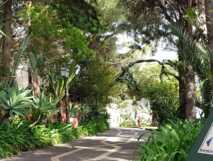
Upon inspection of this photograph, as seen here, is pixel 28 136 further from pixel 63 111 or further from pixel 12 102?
pixel 63 111

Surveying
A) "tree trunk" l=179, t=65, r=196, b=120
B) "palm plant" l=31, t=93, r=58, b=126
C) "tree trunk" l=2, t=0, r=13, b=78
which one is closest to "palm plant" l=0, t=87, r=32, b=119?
"tree trunk" l=2, t=0, r=13, b=78

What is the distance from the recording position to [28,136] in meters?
17.3

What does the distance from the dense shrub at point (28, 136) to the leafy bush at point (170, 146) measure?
6335mm

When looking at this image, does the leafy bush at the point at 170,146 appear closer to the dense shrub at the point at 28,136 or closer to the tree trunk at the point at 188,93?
the dense shrub at the point at 28,136

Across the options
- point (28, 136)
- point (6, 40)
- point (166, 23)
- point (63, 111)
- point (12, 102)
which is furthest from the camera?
point (63, 111)

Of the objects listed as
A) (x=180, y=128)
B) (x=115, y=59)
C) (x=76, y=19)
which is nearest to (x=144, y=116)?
(x=115, y=59)

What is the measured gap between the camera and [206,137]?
5.43 metres

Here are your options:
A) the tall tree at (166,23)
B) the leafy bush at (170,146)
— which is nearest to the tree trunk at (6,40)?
the tall tree at (166,23)

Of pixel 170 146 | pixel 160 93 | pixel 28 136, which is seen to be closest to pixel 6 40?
pixel 28 136

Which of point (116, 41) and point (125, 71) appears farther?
point (116, 41)

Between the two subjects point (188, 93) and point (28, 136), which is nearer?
point (28, 136)

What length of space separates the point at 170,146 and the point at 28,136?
9.51 metres

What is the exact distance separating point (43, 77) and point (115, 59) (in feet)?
45.5

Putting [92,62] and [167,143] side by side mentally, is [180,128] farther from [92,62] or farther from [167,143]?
[92,62]
